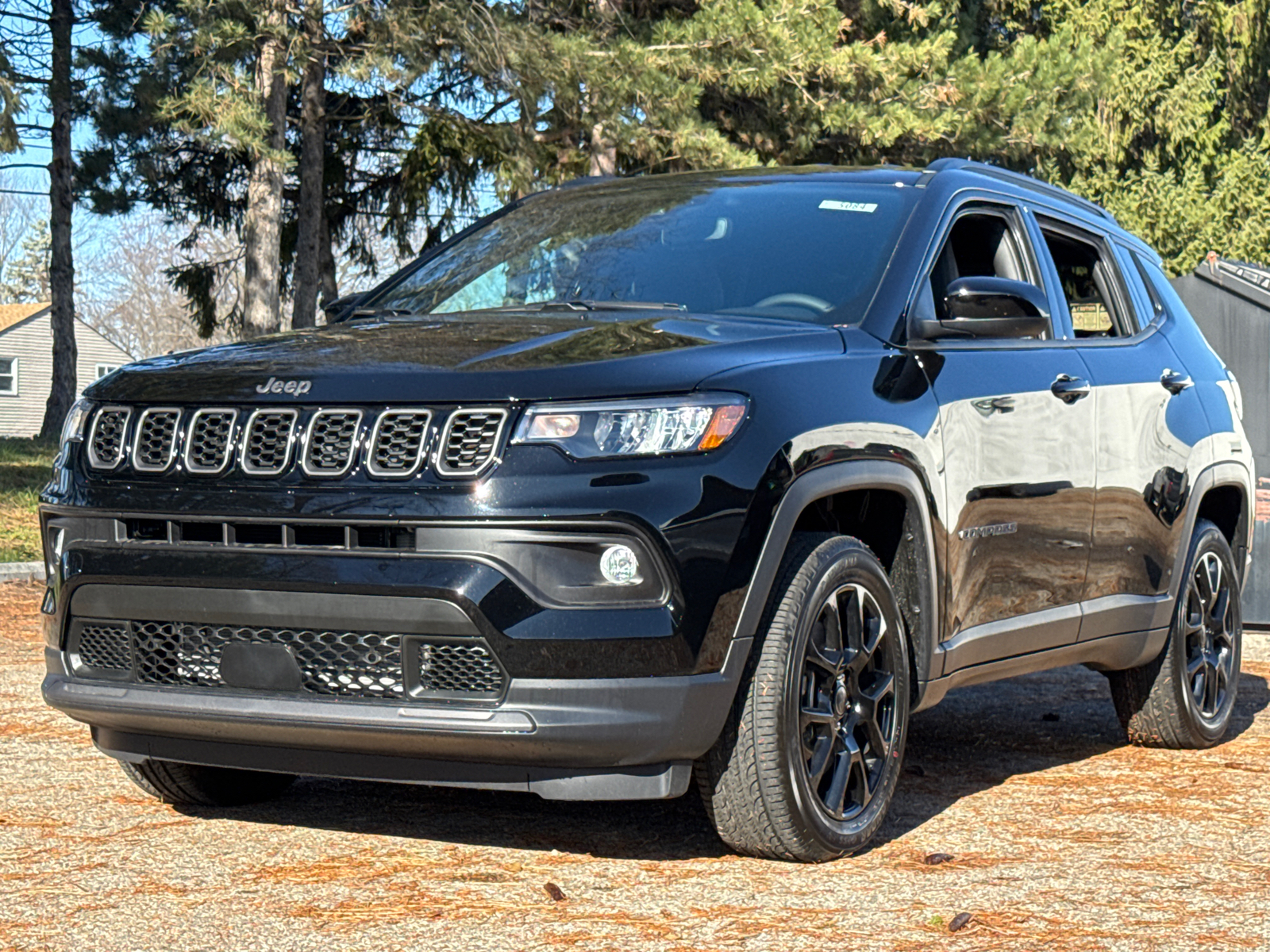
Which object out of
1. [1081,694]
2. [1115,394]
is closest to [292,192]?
[1081,694]

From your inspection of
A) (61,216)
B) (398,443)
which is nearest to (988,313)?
(398,443)

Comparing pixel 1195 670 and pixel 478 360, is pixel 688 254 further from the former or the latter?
pixel 1195 670

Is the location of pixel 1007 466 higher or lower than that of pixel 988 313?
lower

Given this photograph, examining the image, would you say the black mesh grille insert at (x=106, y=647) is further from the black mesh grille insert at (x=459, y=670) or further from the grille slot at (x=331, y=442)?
the black mesh grille insert at (x=459, y=670)

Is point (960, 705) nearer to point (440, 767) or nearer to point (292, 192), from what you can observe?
point (440, 767)

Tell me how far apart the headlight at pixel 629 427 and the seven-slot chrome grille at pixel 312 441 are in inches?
4.1

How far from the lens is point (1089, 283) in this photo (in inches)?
263

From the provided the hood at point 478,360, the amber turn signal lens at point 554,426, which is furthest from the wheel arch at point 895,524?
the amber turn signal lens at point 554,426

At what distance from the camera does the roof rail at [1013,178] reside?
5.86 m

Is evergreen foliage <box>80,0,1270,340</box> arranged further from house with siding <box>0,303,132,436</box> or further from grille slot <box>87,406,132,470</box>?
house with siding <box>0,303,132,436</box>

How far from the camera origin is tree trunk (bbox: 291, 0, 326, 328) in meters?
24.3

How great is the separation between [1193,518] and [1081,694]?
210 centimetres

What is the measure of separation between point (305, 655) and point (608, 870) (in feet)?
3.16

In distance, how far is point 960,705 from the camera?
803cm
